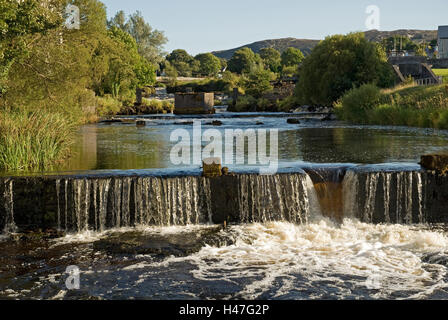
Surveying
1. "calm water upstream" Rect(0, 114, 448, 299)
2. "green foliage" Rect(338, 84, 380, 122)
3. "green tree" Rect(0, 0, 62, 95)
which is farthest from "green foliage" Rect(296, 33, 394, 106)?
"calm water upstream" Rect(0, 114, 448, 299)

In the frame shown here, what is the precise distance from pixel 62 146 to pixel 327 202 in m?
8.08

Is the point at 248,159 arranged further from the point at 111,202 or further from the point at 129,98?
the point at 129,98

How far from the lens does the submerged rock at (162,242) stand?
1030 cm

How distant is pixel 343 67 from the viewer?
→ 43875 mm

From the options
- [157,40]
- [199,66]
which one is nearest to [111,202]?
[157,40]

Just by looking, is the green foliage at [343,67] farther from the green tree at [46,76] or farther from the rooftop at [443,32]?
the rooftop at [443,32]

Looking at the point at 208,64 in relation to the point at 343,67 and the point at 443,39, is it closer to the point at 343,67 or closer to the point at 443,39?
the point at 443,39

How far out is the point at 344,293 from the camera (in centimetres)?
830

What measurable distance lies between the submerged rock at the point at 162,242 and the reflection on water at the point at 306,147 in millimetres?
3928

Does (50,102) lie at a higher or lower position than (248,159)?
higher

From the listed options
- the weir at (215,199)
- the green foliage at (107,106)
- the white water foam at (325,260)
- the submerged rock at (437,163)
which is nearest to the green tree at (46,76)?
the weir at (215,199)

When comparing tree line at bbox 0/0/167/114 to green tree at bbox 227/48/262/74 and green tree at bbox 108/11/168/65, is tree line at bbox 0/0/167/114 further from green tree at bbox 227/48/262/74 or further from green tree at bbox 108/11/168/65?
green tree at bbox 227/48/262/74

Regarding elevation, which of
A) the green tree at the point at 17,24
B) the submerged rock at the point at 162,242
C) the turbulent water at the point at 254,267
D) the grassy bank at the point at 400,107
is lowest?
the turbulent water at the point at 254,267

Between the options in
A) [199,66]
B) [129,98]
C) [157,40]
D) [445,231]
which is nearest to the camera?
[445,231]
